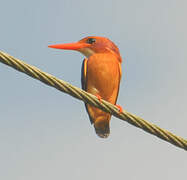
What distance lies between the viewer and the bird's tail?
26.8 ft

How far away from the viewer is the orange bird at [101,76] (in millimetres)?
8250

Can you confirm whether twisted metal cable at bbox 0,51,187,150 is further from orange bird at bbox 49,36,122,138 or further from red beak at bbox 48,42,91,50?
red beak at bbox 48,42,91,50

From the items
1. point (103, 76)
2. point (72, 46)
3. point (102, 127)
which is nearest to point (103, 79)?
point (103, 76)

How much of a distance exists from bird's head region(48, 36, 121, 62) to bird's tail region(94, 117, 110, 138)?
1136 mm

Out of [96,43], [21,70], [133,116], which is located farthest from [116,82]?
[21,70]

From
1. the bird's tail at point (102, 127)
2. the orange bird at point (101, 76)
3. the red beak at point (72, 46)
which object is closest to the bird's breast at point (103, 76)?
the orange bird at point (101, 76)

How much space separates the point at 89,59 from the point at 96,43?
1.99 feet

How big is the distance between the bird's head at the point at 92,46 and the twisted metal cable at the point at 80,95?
12.4 ft

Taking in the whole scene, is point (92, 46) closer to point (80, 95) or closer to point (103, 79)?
point (103, 79)

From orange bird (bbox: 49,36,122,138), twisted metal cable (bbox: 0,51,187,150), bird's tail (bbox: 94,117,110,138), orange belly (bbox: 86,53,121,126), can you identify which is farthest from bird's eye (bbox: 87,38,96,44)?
twisted metal cable (bbox: 0,51,187,150)

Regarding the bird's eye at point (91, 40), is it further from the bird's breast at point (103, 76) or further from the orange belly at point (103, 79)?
the bird's breast at point (103, 76)

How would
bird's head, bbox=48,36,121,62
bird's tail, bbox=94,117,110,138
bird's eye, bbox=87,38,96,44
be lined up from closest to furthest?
bird's tail, bbox=94,117,110,138, bird's head, bbox=48,36,121,62, bird's eye, bbox=87,38,96,44

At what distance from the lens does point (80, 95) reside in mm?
5051

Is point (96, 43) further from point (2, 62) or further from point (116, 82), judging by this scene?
point (2, 62)
